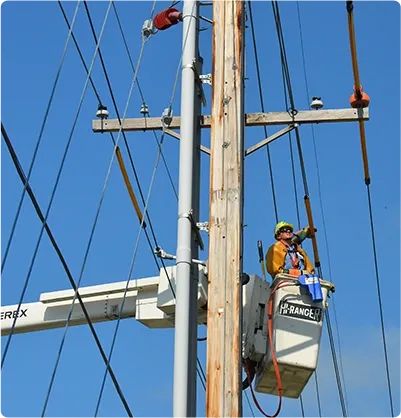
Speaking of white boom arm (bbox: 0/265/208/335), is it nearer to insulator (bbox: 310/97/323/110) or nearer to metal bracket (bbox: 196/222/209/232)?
metal bracket (bbox: 196/222/209/232)

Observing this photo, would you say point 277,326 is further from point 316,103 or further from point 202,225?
point 316,103

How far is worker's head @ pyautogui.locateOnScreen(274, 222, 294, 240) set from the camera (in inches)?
388

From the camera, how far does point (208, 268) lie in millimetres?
7895

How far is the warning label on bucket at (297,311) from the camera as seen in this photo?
8781mm

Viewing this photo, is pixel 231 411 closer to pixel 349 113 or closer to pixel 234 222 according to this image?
pixel 234 222

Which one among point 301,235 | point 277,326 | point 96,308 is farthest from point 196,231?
point 96,308

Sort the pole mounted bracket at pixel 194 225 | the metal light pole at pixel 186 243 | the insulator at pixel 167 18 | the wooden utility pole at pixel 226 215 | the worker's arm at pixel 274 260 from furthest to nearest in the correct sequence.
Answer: the insulator at pixel 167 18 → the worker's arm at pixel 274 260 → the pole mounted bracket at pixel 194 225 → the metal light pole at pixel 186 243 → the wooden utility pole at pixel 226 215

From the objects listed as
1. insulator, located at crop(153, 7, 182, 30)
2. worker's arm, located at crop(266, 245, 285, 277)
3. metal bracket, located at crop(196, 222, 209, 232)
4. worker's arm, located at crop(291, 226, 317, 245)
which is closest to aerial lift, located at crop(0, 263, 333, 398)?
worker's arm, located at crop(266, 245, 285, 277)

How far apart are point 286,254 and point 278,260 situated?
0.17m

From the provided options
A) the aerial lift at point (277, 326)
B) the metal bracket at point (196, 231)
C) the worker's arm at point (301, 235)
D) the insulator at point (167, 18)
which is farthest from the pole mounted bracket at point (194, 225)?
the insulator at point (167, 18)

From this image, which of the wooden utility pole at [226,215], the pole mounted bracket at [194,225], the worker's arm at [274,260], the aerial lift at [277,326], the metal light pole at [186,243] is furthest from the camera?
the worker's arm at [274,260]

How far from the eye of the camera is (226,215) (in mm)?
8078

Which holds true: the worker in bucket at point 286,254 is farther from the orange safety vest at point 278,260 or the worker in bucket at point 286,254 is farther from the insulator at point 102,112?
the insulator at point 102,112

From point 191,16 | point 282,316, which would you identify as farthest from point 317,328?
point 191,16
